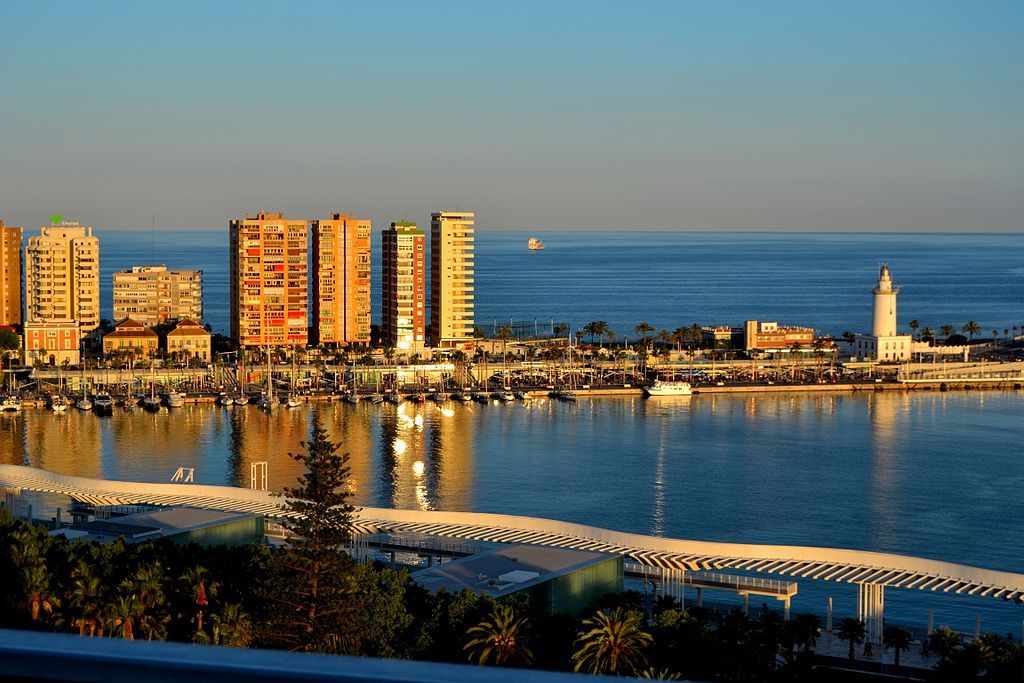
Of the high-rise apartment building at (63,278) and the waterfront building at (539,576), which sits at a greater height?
the high-rise apartment building at (63,278)

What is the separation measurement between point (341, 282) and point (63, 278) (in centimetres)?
790

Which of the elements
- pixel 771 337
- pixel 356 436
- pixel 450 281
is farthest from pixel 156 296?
pixel 771 337

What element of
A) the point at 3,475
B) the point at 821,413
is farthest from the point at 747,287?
the point at 3,475

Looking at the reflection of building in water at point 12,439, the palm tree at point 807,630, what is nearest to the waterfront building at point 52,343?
the reflection of building in water at point 12,439

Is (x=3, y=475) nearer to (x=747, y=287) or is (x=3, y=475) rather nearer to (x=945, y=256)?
(x=747, y=287)

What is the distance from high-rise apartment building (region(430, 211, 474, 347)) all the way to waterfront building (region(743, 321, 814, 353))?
25.9 feet

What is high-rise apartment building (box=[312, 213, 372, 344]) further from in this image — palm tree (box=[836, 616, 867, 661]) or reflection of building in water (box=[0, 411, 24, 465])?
palm tree (box=[836, 616, 867, 661])

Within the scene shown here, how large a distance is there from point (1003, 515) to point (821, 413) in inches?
457

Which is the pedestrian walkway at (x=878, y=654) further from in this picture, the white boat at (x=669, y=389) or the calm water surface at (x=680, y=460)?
the white boat at (x=669, y=389)

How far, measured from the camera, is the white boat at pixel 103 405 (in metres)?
29.3

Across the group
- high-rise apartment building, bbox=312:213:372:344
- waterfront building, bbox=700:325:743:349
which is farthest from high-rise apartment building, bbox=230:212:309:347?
waterfront building, bbox=700:325:743:349

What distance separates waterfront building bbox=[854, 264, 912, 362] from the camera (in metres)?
36.5

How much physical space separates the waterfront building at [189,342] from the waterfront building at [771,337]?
15.0 meters

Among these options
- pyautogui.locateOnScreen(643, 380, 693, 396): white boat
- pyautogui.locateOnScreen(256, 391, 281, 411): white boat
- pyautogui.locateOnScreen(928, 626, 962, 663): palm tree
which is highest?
pyautogui.locateOnScreen(643, 380, 693, 396): white boat
